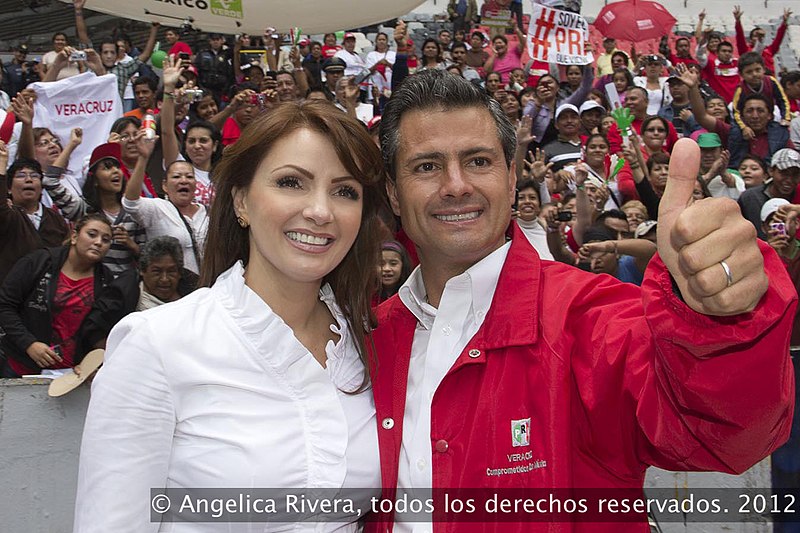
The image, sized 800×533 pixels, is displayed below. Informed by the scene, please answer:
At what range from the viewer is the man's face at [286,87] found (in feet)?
28.2

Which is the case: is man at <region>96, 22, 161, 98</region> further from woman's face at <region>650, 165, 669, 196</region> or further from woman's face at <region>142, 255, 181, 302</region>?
woman's face at <region>650, 165, 669, 196</region>

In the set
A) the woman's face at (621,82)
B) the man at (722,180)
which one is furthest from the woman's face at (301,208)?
the woman's face at (621,82)

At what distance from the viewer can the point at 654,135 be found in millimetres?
7797

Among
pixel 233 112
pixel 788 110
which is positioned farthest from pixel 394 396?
pixel 788 110

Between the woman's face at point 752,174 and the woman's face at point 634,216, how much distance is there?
146 centimetres

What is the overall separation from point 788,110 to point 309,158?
8599mm

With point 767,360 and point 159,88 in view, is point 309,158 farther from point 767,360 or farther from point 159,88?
point 159,88

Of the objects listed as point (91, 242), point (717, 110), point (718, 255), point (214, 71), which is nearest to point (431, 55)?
point (214, 71)

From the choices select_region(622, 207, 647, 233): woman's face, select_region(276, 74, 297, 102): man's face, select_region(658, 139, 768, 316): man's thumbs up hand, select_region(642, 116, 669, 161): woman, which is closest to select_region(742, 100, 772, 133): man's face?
select_region(642, 116, 669, 161): woman

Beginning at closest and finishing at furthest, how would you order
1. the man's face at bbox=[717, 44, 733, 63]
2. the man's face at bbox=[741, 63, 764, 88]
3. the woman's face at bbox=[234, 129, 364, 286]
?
the woman's face at bbox=[234, 129, 364, 286], the man's face at bbox=[741, 63, 764, 88], the man's face at bbox=[717, 44, 733, 63]

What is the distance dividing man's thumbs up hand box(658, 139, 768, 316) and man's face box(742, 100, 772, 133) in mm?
7504

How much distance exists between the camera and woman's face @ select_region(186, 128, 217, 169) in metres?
6.34

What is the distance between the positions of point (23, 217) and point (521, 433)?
415 centimetres

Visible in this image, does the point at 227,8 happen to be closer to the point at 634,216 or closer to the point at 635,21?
the point at 635,21
